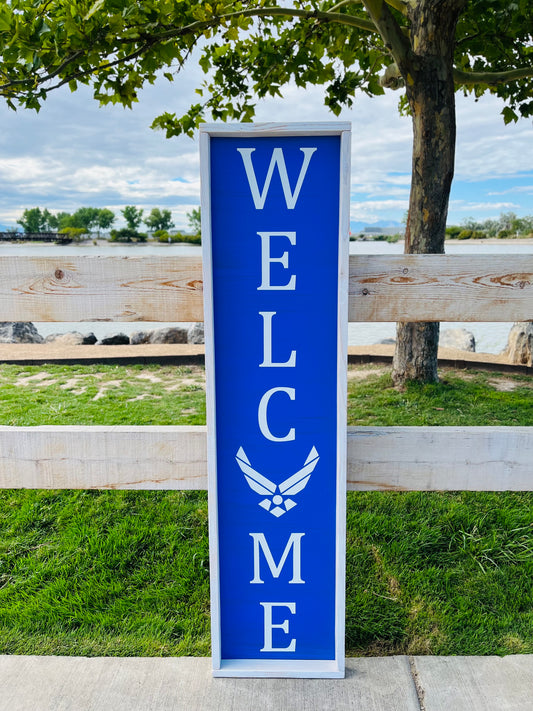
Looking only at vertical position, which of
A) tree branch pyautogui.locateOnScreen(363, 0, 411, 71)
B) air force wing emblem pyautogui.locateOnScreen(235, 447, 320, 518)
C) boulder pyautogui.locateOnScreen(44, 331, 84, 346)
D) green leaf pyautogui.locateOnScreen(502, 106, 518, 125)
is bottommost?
boulder pyautogui.locateOnScreen(44, 331, 84, 346)

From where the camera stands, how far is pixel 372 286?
191cm

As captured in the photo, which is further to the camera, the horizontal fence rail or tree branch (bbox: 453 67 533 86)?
tree branch (bbox: 453 67 533 86)

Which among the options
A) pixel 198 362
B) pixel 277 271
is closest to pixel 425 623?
pixel 277 271

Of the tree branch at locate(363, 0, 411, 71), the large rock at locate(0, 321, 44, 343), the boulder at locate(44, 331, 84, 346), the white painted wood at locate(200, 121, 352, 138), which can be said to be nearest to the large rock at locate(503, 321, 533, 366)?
the tree branch at locate(363, 0, 411, 71)

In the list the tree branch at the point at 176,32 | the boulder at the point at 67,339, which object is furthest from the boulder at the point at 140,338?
the tree branch at the point at 176,32

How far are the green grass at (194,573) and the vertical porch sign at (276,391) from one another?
291mm

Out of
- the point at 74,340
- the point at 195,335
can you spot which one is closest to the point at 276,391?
the point at 195,335

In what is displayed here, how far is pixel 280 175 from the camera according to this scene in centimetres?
179

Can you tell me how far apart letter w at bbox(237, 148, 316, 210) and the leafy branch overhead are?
2396 millimetres

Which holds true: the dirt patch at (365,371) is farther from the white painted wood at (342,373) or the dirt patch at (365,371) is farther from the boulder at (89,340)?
the boulder at (89,340)

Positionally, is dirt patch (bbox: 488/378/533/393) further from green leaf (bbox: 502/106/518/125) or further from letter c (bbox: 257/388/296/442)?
letter c (bbox: 257/388/296/442)

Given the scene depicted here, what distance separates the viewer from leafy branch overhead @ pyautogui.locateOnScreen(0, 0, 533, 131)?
3967 mm

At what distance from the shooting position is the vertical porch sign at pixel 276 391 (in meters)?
1.80

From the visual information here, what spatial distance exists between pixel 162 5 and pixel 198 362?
4021 mm
